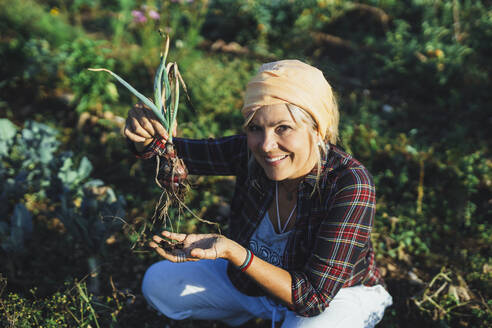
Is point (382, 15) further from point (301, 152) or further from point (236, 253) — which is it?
point (236, 253)

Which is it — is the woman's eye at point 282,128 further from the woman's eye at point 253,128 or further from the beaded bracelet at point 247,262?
the beaded bracelet at point 247,262

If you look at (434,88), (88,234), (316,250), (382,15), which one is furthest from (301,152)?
(382,15)

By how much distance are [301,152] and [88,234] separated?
134 centimetres

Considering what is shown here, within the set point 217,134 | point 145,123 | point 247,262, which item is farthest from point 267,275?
point 217,134

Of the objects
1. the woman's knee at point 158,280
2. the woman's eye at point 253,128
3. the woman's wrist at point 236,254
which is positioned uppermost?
the woman's eye at point 253,128

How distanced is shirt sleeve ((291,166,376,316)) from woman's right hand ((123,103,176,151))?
0.83m

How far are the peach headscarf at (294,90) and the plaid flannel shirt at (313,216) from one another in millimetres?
255

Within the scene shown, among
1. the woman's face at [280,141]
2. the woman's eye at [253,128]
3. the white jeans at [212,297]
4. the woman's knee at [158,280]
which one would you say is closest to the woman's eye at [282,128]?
the woman's face at [280,141]

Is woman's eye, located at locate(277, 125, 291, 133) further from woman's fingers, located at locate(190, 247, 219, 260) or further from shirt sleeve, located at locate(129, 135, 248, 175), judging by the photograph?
woman's fingers, located at locate(190, 247, 219, 260)

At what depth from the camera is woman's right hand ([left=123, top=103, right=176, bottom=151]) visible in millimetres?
1691

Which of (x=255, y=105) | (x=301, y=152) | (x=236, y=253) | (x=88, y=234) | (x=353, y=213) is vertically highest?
(x=255, y=105)

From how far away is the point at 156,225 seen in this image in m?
2.73

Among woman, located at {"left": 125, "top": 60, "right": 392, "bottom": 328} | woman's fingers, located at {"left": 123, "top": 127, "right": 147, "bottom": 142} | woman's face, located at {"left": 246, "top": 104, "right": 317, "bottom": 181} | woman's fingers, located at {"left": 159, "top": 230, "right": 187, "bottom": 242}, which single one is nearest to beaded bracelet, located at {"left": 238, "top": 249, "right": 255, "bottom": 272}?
woman, located at {"left": 125, "top": 60, "right": 392, "bottom": 328}

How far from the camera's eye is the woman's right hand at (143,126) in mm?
1691
